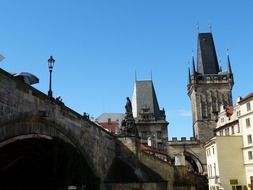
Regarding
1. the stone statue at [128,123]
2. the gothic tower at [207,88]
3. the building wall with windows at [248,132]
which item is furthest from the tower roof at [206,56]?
the stone statue at [128,123]

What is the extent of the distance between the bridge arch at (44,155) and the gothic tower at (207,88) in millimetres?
73540

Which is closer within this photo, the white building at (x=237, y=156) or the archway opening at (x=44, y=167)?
the archway opening at (x=44, y=167)

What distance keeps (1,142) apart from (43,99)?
3.87m

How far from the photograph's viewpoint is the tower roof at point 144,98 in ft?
324

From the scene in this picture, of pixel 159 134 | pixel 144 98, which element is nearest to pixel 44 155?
pixel 159 134

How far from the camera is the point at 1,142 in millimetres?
13695

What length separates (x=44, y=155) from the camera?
65.7 feet

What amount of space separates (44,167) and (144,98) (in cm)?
7960

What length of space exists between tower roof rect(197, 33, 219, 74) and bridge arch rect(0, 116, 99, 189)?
85.5m

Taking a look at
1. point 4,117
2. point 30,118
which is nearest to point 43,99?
point 30,118

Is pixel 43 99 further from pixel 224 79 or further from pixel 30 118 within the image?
pixel 224 79

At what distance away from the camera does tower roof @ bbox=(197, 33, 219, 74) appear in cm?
10594

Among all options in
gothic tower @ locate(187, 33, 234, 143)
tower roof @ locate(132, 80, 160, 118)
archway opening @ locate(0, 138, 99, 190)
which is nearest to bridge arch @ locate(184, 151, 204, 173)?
gothic tower @ locate(187, 33, 234, 143)

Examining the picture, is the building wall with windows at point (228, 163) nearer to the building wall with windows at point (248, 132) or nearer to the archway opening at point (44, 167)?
the building wall with windows at point (248, 132)
